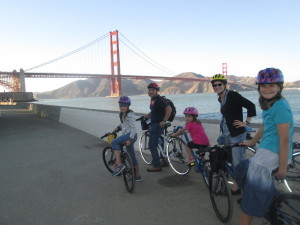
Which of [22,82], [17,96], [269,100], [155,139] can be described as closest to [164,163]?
[155,139]

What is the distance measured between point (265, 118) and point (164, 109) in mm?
2553

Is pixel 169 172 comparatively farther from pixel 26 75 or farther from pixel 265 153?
pixel 26 75

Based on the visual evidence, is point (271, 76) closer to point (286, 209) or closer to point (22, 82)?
point (286, 209)

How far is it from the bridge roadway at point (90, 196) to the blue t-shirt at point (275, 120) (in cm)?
116

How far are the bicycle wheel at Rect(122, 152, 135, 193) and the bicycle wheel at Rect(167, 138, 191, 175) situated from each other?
948 mm

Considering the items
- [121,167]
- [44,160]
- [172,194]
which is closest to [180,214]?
[172,194]

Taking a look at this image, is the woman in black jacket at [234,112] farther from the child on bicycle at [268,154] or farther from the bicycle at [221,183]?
the child on bicycle at [268,154]

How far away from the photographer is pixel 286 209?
1.94m

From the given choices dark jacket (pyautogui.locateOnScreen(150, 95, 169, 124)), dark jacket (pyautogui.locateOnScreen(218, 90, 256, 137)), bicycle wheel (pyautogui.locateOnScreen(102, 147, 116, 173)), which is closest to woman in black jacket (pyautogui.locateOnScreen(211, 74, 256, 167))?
dark jacket (pyautogui.locateOnScreen(218, 90, 256, 137))

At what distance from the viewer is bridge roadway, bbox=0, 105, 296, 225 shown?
292cm

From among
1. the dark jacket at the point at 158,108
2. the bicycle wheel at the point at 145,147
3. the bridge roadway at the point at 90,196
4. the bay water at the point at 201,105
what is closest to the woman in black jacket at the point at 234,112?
the bridge roadway at the point at 90,196

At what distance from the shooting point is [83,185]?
13.3 ft

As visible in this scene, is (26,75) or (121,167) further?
(26,75)

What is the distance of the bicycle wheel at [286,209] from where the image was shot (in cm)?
186
